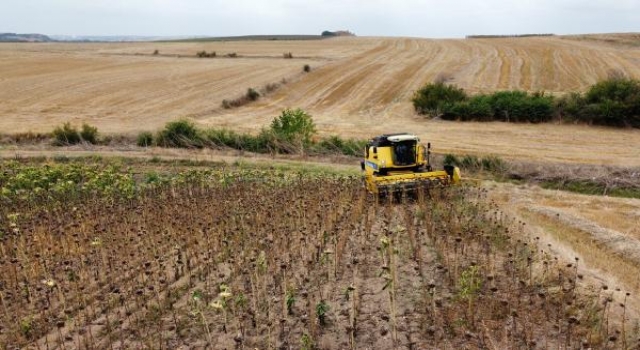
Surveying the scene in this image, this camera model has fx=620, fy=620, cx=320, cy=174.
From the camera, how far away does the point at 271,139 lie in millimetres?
26656

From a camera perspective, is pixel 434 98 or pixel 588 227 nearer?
pixel 588 227

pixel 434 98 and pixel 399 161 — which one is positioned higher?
pixel 434 98

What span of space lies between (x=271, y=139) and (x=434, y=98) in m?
12.7

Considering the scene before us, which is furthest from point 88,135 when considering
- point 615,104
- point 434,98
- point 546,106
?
point 615,104

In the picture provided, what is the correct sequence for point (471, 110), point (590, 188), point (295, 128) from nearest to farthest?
point (590, 188) < point (295, 128) < point (471, 110)

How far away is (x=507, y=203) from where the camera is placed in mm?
16875

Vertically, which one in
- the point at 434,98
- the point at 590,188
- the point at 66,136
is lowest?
the point at 590,188

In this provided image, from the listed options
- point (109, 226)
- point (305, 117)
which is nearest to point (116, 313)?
point (109, 226)

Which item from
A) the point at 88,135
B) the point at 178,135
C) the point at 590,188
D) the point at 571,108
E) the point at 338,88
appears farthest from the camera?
the point at 338,88

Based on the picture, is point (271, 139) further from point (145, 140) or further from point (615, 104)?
point (615, 104)

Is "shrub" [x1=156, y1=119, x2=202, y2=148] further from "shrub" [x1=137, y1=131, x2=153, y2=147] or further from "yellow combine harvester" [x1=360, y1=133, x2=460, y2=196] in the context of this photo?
"yellow combine harvester" [x1=360, y1=133, x2=460, y2=196]

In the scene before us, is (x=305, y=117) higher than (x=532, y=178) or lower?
higher

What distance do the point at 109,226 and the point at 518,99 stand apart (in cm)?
2549

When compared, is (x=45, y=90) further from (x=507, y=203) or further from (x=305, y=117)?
(x=507, y=203)
